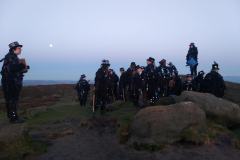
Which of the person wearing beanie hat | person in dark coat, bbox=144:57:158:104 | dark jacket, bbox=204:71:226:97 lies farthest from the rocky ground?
the person wearing beanie hat

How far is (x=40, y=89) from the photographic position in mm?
61625

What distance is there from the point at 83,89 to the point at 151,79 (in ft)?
29.0

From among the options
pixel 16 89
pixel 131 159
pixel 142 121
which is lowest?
pixel 131 159

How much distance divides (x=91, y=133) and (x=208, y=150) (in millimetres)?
4673

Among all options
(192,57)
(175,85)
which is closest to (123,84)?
(175,85)

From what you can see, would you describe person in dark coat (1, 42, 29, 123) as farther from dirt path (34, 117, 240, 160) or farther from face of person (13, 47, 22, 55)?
dirt path (34, 117, 240, 160)

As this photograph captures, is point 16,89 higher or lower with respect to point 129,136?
higher

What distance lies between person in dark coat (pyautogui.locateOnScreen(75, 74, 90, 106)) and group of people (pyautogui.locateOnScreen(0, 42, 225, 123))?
7.84 ft

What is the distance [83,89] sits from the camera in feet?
98.9

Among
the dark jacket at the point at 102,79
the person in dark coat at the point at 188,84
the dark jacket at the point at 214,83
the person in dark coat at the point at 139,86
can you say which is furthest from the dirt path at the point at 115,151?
the person in dark coat at the point at 188,84

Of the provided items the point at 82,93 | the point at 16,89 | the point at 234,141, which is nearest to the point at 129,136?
the point at 234,141

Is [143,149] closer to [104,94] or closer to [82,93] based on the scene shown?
[104,94]

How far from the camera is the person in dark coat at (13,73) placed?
16703 millimetres

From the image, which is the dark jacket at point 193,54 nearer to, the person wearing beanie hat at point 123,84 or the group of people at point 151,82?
the group of people at point 151,82
